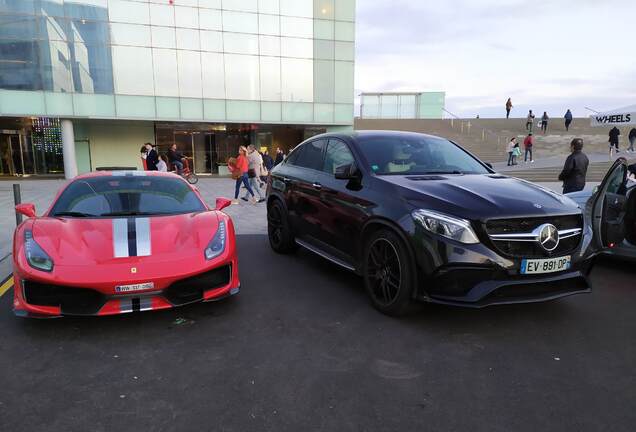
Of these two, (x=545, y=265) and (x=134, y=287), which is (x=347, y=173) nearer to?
(x=545, y=265)

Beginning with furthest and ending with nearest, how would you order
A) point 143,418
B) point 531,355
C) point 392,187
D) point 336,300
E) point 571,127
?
point 571,127, point 336,300, point 392,187, point 531,355, point 143,418

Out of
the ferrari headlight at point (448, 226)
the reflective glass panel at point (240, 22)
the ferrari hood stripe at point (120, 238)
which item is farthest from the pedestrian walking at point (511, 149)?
the ferrari hood stripe at point (120, 238)

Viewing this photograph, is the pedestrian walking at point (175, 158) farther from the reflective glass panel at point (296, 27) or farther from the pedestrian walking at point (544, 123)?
the pedestrian walking at point (544, 123)

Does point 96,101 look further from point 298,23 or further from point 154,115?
point 298,23

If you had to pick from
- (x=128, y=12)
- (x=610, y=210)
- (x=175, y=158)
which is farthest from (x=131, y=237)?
(x=128, y=12)

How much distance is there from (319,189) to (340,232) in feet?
2.34

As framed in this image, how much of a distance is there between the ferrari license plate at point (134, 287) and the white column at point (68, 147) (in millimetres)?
24833

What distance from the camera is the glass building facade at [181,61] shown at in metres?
23.2

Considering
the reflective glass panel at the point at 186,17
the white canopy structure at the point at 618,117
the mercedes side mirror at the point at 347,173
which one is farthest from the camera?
the reflective glass panel at the point at 186,17

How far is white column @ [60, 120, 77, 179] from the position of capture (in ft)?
80.7

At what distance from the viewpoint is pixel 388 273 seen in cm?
406

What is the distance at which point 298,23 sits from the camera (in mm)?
27828

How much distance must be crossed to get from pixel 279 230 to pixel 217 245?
2317mm

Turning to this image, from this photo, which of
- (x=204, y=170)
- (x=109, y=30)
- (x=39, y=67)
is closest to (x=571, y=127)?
(x=204, y=170)
